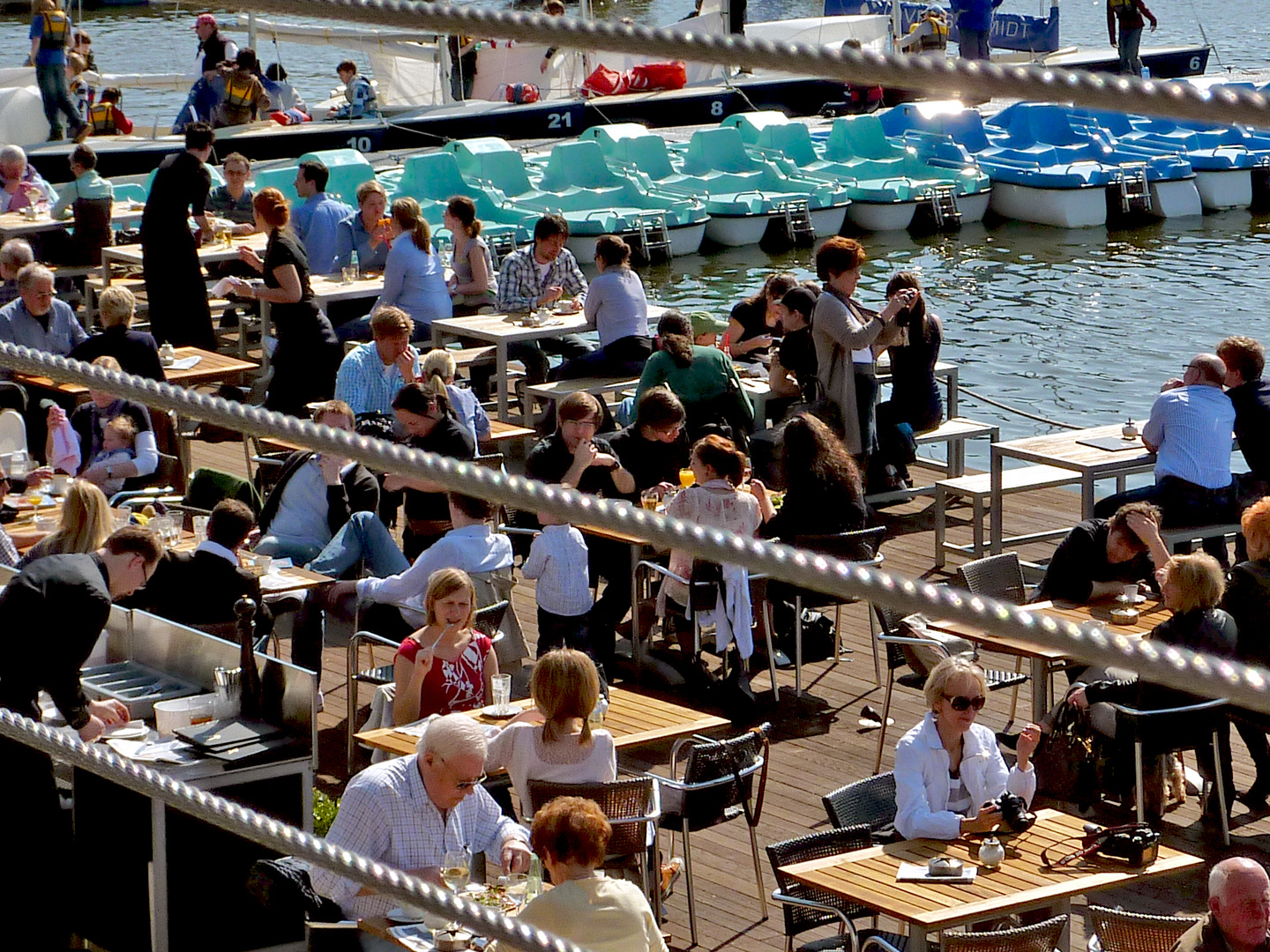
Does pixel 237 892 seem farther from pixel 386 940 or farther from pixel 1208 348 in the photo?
pixel 1208 348

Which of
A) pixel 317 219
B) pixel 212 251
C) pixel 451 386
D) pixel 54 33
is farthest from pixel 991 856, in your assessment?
pixel 54 33

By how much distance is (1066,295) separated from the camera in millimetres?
20844

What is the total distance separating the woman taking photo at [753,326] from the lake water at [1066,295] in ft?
11.5

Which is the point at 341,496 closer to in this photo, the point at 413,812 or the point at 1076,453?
the point at 413,812

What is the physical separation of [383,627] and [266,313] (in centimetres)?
540

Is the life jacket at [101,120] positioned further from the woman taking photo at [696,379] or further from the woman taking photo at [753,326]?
the woman taking photo at [696,379]

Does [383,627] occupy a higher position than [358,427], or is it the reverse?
[358,427]

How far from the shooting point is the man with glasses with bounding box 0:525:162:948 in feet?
15.5

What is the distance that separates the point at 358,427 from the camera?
8227mm

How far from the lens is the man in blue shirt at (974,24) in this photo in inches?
1200

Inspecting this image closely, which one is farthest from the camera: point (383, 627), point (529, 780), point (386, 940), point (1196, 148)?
point (1196, 148)

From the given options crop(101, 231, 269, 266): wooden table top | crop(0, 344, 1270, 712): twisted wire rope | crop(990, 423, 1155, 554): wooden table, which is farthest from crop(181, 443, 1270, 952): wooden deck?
crop(101, 231, 269, 266): wooden table top

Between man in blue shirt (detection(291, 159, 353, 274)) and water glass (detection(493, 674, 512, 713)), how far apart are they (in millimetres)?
6884

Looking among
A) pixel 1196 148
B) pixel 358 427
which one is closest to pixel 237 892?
pixel 358 427
